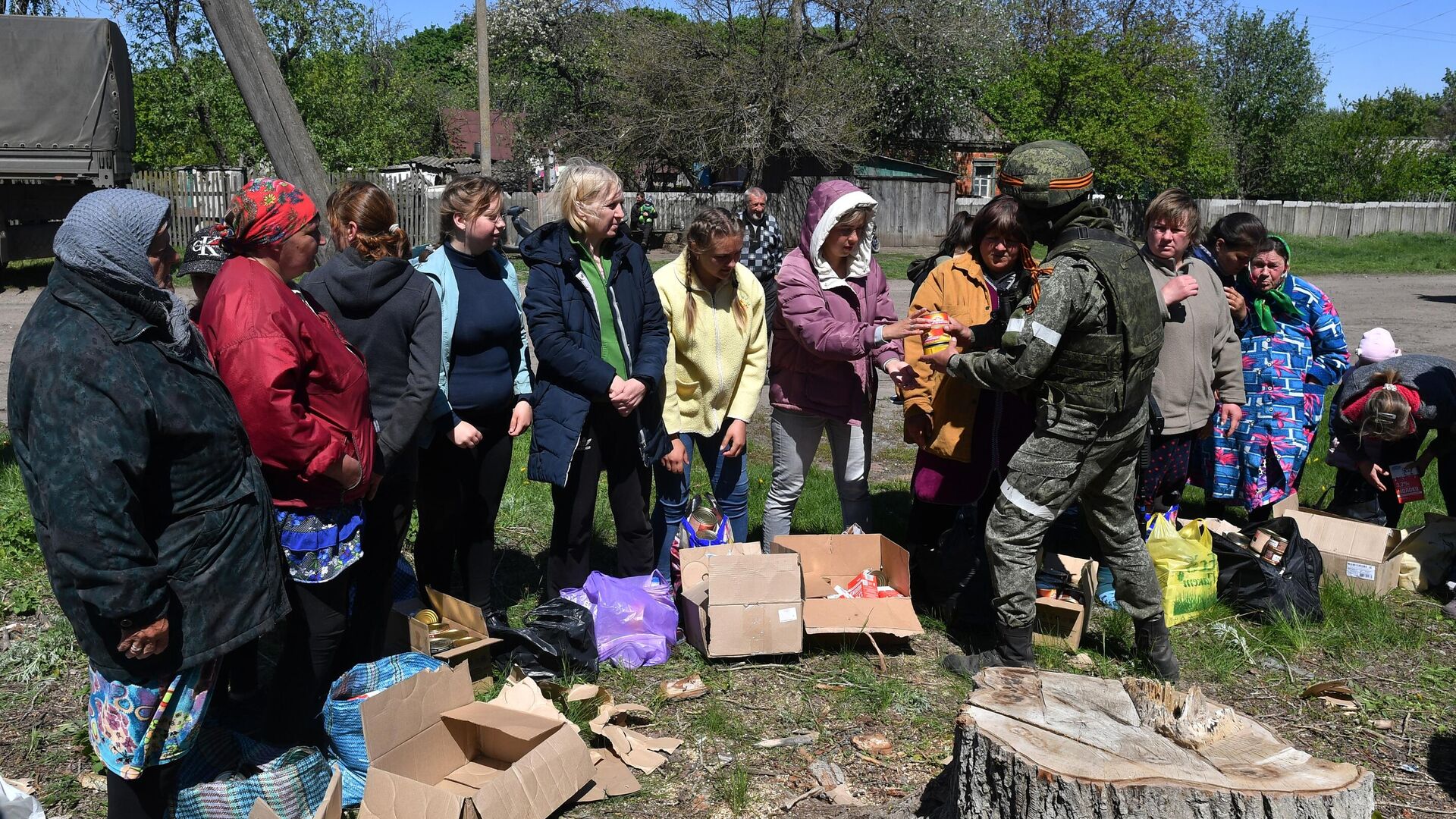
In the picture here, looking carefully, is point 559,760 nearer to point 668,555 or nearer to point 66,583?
point 66,583

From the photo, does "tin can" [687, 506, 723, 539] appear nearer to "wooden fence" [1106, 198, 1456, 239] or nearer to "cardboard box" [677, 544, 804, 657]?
"cardboard box" [677, 544, 804, 657]

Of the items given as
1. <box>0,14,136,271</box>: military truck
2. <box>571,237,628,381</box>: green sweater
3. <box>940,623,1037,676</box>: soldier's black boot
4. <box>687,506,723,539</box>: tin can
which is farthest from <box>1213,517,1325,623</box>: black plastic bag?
<box>0,14,136,271</box>: military truck

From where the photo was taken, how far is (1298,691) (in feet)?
14.0

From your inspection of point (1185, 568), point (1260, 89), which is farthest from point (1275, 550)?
point (1260, 89)

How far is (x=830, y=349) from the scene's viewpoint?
4.71 m

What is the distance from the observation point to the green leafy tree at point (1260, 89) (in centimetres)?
4512

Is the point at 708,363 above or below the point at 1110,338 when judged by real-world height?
below

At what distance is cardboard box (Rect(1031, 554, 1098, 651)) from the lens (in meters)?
4.51

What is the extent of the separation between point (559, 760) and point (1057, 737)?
148 cm

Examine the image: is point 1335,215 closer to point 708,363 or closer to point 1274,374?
point 1274,374

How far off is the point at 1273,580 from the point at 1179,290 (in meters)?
1.45

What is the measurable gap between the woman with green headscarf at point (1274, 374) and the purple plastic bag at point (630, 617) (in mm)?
3122

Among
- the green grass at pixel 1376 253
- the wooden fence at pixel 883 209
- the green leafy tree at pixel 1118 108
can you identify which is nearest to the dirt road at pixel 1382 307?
the green grass at pixel 1376 253

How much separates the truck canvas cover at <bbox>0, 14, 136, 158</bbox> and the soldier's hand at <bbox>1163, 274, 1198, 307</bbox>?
1397cm
